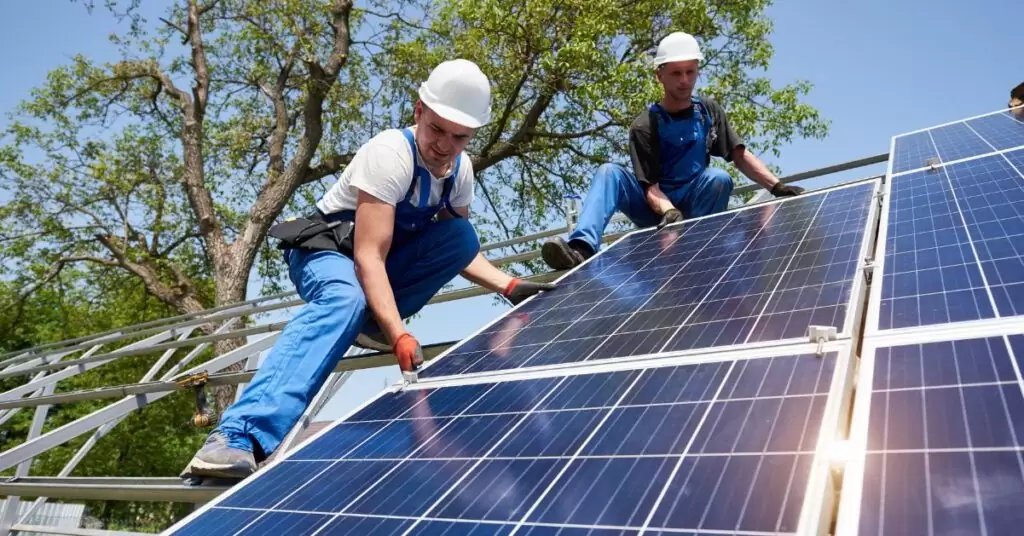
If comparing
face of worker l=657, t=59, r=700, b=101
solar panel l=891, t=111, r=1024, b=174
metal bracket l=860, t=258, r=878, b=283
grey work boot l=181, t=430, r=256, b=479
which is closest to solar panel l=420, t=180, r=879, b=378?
metal bracket l=860, t=258, r=878, b=283

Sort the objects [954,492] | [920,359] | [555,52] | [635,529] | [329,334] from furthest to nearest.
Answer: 1. [555,52]
2. [329,334]
3. [920,359]
4. [635,529]
5. [954,492]

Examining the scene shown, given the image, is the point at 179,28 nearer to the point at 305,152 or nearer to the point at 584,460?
the point at 305,152

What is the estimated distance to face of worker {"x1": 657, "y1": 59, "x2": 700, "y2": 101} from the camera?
6.01m

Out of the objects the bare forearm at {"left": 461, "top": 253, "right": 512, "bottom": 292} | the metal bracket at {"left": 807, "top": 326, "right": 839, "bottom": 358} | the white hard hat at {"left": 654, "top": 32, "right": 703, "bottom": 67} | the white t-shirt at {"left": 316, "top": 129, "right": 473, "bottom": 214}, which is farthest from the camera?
the white hard hat at {"left": 654, "top": 32, "right": 703, "bottom": 67}

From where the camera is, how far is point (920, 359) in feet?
6.12

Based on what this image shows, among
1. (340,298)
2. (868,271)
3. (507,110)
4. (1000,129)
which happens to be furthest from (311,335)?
(507,110)

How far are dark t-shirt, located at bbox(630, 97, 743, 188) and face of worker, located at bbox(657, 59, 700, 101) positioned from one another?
0.20 metres

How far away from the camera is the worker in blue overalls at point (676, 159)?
237 inches

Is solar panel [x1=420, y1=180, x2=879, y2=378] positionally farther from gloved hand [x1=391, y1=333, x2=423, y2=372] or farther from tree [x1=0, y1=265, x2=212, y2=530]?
tree [x1=0, y1=265, x2=212, y2=530]

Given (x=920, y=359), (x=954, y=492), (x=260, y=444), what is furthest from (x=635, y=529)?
(x=260, y=444)

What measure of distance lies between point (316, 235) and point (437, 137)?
872mm

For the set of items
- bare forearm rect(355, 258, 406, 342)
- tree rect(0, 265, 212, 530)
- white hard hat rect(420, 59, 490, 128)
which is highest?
white hard hat rect(420, 59, 490, 128)

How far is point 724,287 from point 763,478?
184cm

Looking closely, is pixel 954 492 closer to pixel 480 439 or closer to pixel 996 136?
pixel 480 439
